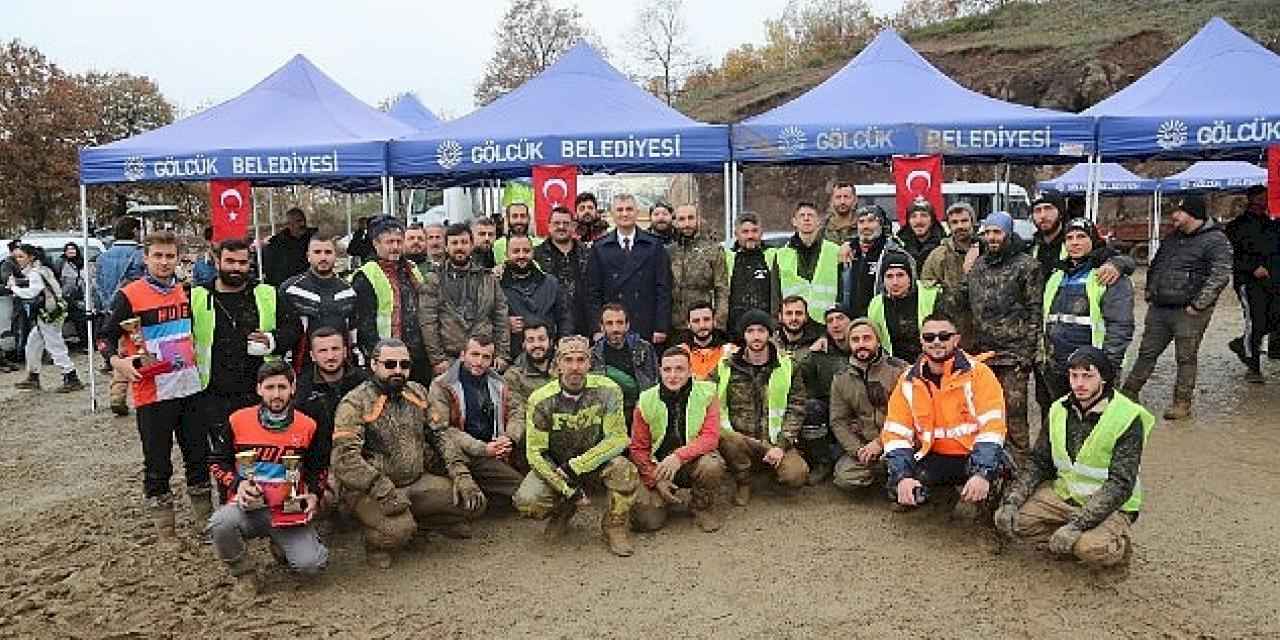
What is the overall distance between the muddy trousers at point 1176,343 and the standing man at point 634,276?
3.76 metres

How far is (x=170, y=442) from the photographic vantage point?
500 cm

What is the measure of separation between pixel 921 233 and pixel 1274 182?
328cm

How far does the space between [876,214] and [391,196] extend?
14.7 feet

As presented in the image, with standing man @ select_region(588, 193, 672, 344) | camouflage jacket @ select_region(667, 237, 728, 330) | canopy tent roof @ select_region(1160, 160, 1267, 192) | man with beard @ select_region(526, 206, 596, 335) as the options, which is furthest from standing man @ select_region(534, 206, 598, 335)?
canopy tent roof @ select_region(1160, 160, 1267, 192)

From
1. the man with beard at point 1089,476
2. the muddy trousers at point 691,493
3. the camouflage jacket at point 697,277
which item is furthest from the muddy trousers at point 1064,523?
the camouflage jacket at point 697,277

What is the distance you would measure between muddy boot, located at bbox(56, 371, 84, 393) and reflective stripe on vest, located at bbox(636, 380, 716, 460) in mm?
7487

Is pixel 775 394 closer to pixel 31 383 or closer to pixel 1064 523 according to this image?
pixel 1064 523

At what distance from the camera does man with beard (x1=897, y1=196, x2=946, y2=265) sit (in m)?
6.39

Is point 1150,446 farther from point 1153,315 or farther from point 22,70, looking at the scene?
point 22,70

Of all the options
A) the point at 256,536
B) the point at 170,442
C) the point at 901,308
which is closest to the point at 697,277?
the point at 901,308

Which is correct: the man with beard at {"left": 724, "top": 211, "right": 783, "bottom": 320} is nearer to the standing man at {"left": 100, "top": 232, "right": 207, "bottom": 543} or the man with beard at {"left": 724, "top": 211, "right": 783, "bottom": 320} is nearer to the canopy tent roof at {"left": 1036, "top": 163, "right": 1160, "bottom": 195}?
the standing man at {"left": 100, "top": 232, "right": 207, "bottom": 543}

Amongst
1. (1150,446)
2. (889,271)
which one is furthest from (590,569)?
(1150,446)

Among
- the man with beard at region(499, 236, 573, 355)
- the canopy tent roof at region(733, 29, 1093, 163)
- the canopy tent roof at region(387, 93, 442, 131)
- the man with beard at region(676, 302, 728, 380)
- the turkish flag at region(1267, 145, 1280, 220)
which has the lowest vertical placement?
the man with beard at region(676, 302, 728, 380)

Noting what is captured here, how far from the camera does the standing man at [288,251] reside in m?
8.48
